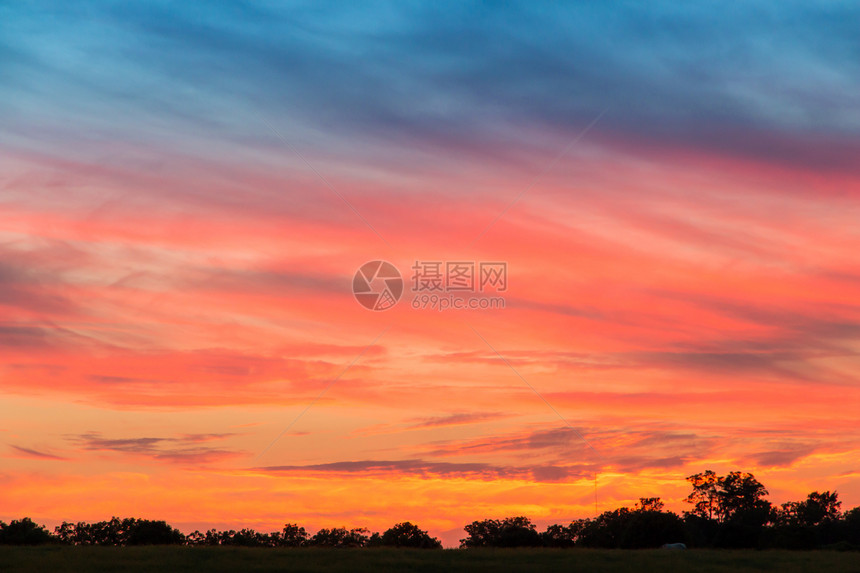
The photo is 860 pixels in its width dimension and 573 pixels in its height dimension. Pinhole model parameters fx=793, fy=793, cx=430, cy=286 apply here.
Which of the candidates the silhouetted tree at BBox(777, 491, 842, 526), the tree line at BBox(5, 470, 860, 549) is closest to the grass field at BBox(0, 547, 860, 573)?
the tree line at BBox(5, 470, 860, 549)

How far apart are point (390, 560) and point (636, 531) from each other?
63320mm

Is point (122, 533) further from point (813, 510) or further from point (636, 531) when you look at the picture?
point (813, 510)

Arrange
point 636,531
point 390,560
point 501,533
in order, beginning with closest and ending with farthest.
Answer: point 390,560 → point 636,531 → point 501,533

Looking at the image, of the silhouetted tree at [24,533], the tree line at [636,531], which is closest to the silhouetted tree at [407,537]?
the tree line at [636,531]

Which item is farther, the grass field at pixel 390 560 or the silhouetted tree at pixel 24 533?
the silhouetted tree at pixel 24 533

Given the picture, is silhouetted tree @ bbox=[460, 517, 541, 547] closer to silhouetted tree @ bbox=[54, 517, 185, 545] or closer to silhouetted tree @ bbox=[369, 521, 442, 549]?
silhouetted tree @ bbox=[369, 521, 442, 549]

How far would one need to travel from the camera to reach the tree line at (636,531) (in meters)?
113

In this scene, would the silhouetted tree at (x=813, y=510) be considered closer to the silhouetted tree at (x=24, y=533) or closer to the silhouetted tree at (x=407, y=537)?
the silhouetted tree at (x=407, y=537)

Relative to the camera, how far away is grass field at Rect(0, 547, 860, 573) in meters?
53.7

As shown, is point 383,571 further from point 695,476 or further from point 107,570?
point 695,476

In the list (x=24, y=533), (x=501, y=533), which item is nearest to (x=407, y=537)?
(x=501, y=533)

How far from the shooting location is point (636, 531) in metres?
111

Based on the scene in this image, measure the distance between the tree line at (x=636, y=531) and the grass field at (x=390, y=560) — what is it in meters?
48.2

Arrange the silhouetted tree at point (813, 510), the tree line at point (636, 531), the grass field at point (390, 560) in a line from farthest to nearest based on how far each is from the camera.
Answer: the silhouetted tree at point (813, 510)
the tree line at point (636, 531)
the grass field at point (390, 560)
